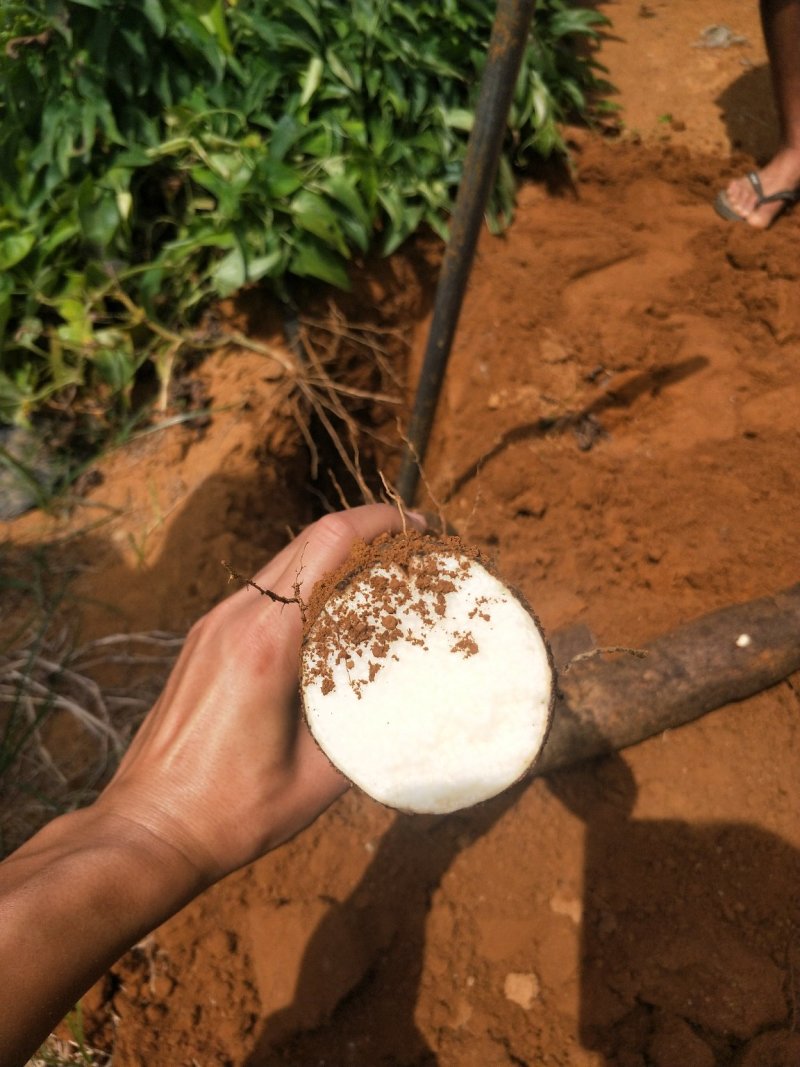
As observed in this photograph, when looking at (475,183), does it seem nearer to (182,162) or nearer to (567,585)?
(567,585)

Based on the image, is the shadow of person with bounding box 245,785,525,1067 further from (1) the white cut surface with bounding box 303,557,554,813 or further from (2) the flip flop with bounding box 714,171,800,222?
(2) the flip flop with bounding box 714,171,800,222

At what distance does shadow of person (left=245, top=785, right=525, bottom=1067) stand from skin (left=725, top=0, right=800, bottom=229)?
241 centimetres

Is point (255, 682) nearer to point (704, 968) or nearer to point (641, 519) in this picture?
point (704, 968)

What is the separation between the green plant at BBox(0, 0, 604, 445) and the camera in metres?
2.38

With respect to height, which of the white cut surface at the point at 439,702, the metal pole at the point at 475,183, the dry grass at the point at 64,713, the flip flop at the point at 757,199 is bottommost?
the dry grass at the point at 64,713

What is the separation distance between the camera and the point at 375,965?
5.72ft

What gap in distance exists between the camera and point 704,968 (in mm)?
1603

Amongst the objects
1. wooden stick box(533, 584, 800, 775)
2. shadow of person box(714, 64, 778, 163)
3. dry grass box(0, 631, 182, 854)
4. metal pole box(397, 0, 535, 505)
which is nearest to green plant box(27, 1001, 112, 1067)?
dry grass box(0, 631, 182, 854)

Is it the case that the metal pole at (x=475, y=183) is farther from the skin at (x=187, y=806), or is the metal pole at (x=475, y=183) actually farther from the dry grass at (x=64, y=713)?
the dry grass at (x=64, y=713)

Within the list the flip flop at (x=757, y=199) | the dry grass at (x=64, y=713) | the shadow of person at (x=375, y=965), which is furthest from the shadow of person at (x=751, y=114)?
the dry grass at (x=64, y=713)

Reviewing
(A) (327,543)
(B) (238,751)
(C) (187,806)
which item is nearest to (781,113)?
(A) (327,543)

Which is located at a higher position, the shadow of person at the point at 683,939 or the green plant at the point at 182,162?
the green plant at the point at 182,162

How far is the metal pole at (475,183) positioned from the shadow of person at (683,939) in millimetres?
1153

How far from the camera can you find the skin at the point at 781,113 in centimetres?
258
